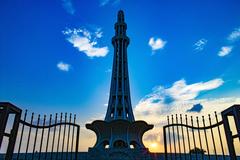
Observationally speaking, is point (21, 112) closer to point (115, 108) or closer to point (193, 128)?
point (193, 128)

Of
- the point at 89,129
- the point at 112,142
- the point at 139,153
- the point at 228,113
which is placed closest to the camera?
the point at 228,113

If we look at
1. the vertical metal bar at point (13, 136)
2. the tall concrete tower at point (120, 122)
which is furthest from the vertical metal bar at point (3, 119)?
the tall concrete tower at point (120, 122)

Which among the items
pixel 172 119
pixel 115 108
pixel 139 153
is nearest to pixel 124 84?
pixel 115 108

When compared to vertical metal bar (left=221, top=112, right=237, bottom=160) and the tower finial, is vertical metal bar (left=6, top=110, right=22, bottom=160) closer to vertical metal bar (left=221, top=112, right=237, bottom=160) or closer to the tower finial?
vertical metal bar (left=221, top=112, right=237, bottom=160)

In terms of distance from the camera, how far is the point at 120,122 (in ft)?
113

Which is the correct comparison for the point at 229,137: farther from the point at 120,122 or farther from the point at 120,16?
the point at 120,16

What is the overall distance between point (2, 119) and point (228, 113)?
566cm

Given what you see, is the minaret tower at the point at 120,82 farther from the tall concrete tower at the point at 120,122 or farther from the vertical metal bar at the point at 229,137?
the vertical metal bar at the point at 229,137

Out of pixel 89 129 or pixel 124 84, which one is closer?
pixel 89 129

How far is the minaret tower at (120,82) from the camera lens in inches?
1545

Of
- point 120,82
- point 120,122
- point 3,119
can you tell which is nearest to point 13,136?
point 3,119

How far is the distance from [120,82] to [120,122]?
1059 centimetres

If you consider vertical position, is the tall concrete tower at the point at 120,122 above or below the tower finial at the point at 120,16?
below

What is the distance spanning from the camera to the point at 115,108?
38969 mm
